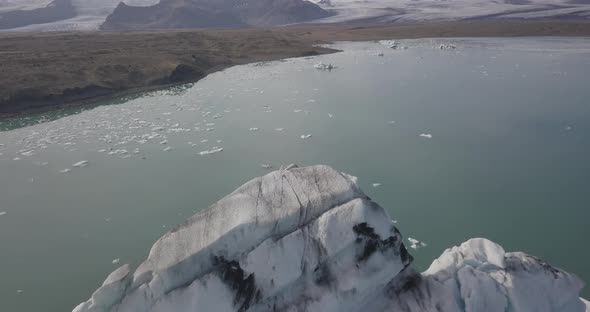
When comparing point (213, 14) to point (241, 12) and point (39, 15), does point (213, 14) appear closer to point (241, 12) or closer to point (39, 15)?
point (241, 12)

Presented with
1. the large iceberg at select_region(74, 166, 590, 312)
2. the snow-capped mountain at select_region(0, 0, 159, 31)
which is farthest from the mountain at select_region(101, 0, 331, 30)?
the large iceberg at select_region(74, 166, 590, 312)

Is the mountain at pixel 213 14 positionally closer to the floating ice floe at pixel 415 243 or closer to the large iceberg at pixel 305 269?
the floating ice floe at pixel 415 243

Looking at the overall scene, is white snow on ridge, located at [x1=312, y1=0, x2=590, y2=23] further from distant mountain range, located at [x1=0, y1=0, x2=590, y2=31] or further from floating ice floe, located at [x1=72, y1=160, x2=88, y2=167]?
floating ice floe, located at [x1=72, y1=160, x2=88, y2=167]

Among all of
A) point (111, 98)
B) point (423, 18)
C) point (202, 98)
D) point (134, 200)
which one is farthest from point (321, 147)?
point (423, 18)

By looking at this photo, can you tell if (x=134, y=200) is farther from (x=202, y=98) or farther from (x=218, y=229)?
(x=202, y=98)

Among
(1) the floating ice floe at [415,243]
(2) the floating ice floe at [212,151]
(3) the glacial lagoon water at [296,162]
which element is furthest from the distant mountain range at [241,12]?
(1) the floating ice floe at [415,243]

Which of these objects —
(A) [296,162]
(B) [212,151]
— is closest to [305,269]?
(A) [296,162]

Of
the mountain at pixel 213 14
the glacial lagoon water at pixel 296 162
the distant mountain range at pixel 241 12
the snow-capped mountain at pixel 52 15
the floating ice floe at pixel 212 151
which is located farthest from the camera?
the mountain at pixel 213 14
